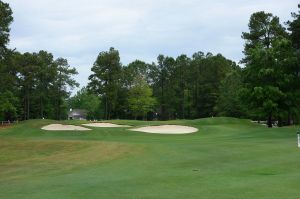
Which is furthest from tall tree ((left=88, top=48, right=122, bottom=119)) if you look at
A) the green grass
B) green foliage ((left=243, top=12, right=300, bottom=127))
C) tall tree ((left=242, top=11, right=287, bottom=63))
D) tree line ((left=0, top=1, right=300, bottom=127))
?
the green grass

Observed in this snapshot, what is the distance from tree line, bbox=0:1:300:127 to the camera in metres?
54.0

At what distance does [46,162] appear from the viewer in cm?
1992

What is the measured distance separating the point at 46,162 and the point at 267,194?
12.0 metres

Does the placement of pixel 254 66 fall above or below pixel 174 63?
below

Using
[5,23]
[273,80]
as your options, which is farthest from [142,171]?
[5,23]

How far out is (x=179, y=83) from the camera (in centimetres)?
11775

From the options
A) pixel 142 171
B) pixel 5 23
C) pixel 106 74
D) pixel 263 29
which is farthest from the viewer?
pixel 106 74

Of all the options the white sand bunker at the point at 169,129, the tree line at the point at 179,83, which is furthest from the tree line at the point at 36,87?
the white sand bunker at the point at 169,129

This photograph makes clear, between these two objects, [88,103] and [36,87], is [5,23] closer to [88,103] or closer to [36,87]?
[36,87]

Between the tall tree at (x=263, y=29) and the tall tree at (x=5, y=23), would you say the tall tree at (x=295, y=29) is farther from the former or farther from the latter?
the tall tree at (x=5, y=23)

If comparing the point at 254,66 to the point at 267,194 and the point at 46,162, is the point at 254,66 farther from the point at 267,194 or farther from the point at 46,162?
the point at 267,194

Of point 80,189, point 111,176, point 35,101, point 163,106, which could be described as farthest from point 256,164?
point 163,106

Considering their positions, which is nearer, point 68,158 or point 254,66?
point 68,158

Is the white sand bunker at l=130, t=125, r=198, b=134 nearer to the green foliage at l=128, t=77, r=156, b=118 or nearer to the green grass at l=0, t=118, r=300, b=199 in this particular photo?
the green grass at l=0, t=118, r=300, b=199
